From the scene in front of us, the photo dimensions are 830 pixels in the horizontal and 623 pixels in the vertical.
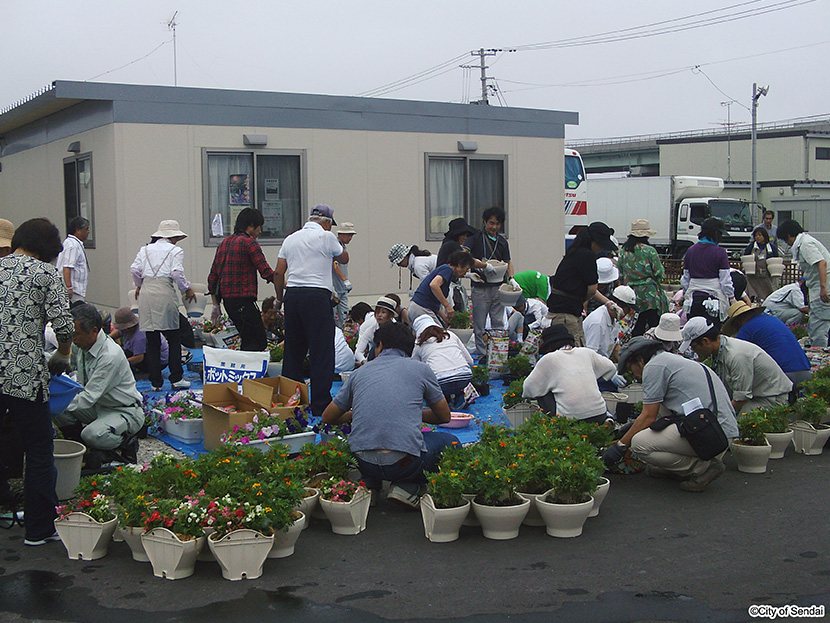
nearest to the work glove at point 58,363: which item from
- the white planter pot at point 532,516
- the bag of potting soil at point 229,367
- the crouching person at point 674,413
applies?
the bag of potting soil at point 229,367

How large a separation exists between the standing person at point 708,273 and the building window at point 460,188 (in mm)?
5119

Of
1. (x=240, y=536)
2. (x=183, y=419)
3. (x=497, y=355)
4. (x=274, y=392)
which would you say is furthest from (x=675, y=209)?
(x=240, y=536)

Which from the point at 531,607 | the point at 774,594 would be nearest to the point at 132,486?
the point at 531,607

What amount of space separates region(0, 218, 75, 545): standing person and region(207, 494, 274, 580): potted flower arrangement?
109cm

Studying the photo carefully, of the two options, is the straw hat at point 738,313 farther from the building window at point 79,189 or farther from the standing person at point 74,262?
the building window at point 79,189

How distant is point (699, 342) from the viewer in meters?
6.64

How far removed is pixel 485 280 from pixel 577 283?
1.38 m

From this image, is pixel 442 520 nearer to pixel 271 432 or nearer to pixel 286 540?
pixel 286 540

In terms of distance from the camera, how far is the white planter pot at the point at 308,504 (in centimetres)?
524

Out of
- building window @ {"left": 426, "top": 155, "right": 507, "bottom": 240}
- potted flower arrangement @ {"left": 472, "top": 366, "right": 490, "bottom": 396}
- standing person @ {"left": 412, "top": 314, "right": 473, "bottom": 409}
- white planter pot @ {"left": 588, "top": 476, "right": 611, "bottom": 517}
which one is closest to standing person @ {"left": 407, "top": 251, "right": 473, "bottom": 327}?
potted flower arrangement @ {"left": 472, "top": 366, "right": 490, "bottom": 396}

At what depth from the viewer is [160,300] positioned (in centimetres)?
866

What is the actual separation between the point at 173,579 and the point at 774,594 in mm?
3047

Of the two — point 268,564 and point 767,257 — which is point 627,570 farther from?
point 767,257

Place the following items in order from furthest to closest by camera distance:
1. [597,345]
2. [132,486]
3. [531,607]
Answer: [597,345]
[132,486]
[531,607]
